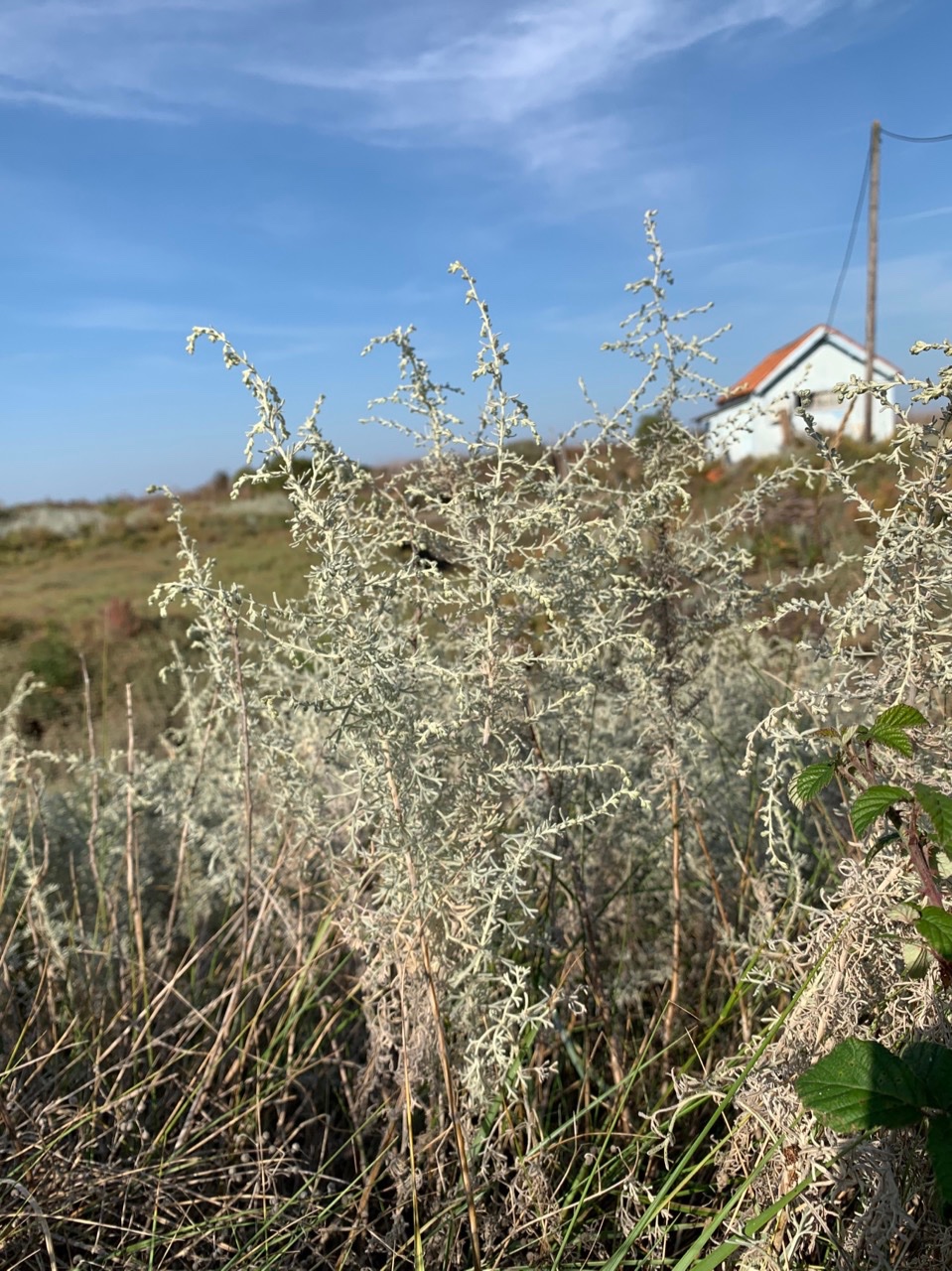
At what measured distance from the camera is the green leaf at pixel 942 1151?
94 cm

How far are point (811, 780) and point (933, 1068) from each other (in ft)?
1.19

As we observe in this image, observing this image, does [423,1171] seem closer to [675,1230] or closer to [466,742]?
[675,1230]

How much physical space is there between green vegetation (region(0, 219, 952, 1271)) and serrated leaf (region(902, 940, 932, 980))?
0.9 inches

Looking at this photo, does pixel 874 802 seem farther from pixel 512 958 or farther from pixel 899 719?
pixel 512 958

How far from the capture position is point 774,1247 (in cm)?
130

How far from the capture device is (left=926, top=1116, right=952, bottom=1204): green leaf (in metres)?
0.94

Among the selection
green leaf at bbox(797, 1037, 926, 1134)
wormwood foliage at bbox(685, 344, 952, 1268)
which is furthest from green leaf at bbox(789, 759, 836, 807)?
→ green leaf at bbox(797, 1037, 926, 1134)

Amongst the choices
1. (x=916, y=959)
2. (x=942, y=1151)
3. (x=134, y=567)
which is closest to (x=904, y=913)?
(x=916, y=959)

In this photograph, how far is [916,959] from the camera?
1238mm

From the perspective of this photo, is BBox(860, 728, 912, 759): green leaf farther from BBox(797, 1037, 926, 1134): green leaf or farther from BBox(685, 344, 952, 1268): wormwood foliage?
BBox(797, 1037, 926, 1134): green leaf

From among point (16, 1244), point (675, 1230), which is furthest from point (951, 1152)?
point (16, 1244)

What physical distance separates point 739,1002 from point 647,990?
0.84m

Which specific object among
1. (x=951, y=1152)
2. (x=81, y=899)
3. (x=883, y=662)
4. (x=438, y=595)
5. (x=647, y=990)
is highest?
(x=438, y=595)

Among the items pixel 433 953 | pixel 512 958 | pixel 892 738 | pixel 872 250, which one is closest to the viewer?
pixel 892 738
